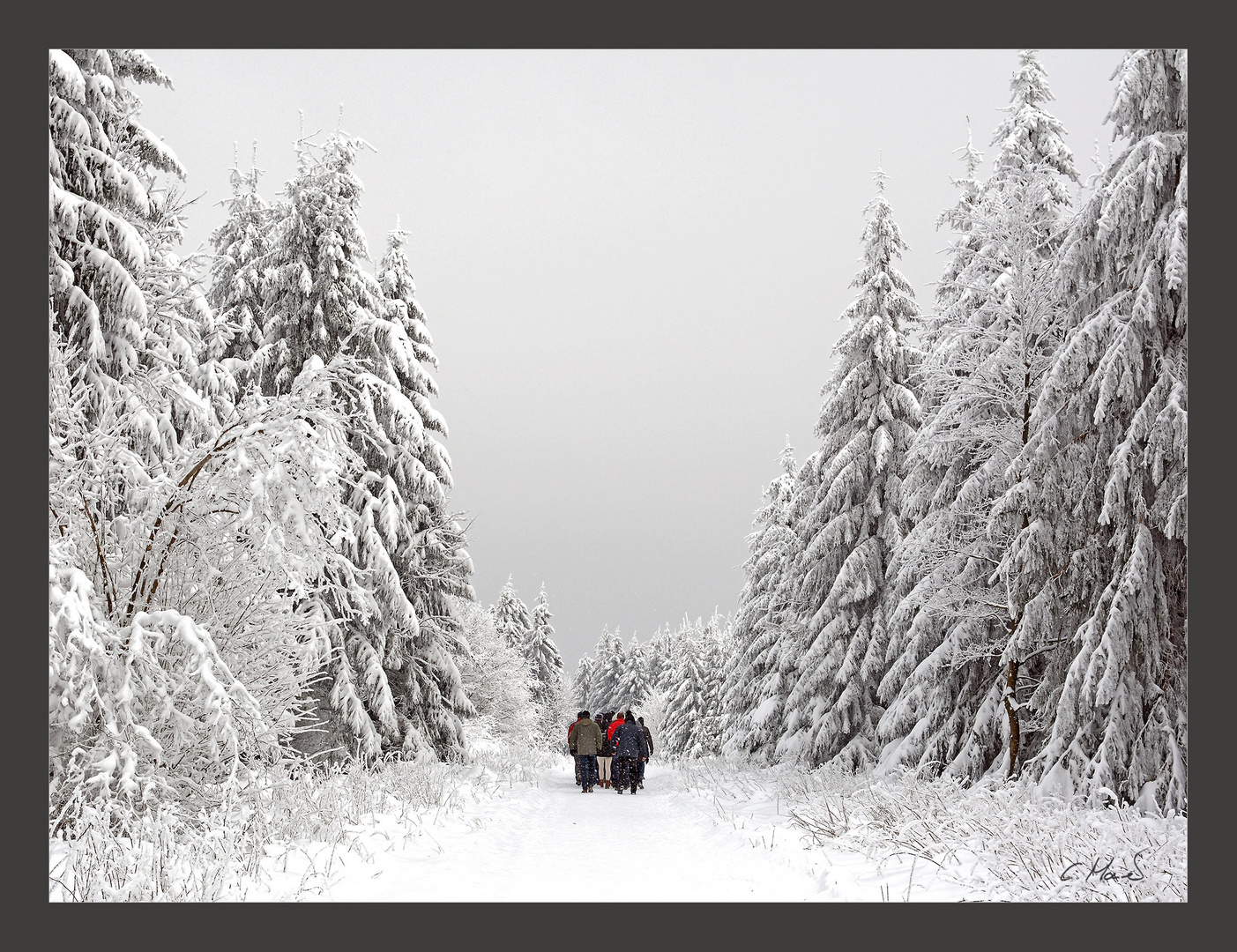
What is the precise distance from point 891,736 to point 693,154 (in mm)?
10824

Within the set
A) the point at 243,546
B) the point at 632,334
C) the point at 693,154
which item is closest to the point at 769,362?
the point at 632,334

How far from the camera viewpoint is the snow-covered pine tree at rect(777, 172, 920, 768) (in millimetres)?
18094

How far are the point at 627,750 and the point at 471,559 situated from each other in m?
5.56

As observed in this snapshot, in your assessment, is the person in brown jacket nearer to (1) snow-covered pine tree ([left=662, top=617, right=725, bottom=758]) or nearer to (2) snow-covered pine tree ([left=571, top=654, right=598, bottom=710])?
(1) snow-covered pine tree ([left=662, top=617, right=725, bottom=758])

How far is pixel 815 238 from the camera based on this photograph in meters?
15.7

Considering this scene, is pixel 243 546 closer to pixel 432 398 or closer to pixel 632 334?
pixel 632 334

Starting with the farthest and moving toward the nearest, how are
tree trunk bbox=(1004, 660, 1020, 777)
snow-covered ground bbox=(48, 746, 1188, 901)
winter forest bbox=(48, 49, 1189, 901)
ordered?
tree trunk bbox=(1004, 660, 1020, 777), winter forest bbox=(48, 49, 1189, 901), snow-covered ground bbox=(48, 746, 1188, 901)

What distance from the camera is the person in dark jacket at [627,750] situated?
1814 centimetres

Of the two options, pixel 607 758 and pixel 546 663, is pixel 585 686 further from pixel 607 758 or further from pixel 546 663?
pixel 607 758

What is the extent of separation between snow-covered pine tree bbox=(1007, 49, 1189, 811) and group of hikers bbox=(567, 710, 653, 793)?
949 cm

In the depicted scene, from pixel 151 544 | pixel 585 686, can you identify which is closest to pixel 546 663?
pixel 585 686

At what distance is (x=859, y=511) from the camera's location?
736 inches

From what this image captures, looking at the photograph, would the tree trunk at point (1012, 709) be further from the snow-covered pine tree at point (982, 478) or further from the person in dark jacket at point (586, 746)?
the person in dark jacket at point (586, 746)

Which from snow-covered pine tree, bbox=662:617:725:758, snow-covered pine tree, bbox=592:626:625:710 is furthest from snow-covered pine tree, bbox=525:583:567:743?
snow-covered pine tree, bbox=662:617:725:758
